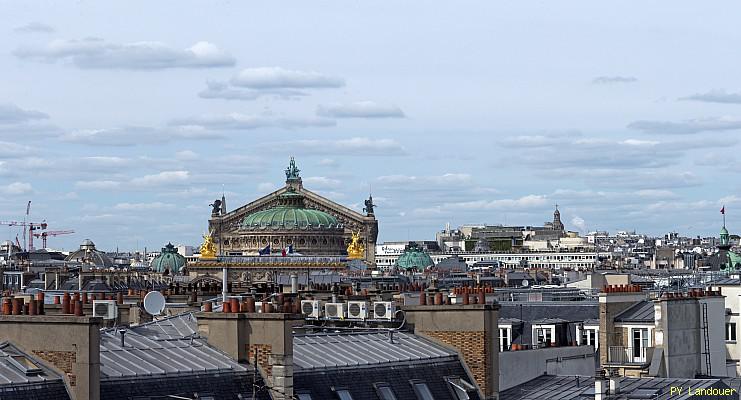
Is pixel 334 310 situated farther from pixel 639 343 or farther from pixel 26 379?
pixel 26 379

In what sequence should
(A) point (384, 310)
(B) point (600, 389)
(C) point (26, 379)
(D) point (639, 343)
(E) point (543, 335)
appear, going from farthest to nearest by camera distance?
(E) point (543, 335) < (D) point (639, 343) < (A) point (384, 310) < (B) point (600, 389) < (C) point (26, 379)

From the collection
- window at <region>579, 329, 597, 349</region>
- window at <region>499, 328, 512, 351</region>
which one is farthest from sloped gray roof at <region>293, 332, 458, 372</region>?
window at <region>579, 329, 597, 349</region>

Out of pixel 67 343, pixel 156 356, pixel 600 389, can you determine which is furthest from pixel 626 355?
pixel 67 343

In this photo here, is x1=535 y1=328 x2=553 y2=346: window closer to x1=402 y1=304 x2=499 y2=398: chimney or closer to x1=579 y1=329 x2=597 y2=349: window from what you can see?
x1=579 y1=329 x2=597 y2=349: window

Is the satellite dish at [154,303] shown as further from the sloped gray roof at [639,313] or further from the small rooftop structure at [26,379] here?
the sloped gray roof at [639,313]

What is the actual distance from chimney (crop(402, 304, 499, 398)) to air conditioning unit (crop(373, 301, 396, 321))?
578 cm

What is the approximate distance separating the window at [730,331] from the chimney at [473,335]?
3243 centimetres

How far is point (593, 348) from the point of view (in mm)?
61219

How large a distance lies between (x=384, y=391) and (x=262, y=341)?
3.10 meters

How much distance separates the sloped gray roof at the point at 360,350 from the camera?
134ft

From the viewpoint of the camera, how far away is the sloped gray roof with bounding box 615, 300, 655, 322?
197ft

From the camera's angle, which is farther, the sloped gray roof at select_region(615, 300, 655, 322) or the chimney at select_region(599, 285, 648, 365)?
the chimney at select_region(599, 285, 648, 365)

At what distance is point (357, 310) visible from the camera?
53781 millimetres

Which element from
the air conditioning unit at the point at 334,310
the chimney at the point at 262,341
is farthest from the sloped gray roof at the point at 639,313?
the chimney at the point at 262,341
